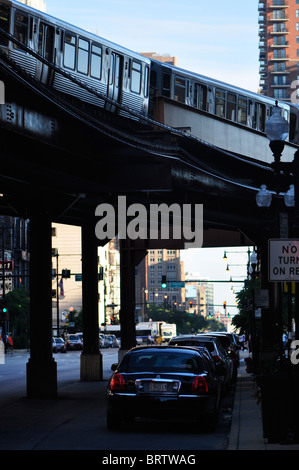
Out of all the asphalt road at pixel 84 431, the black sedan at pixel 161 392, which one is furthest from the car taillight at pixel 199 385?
the asphalt road at pixel 84 431

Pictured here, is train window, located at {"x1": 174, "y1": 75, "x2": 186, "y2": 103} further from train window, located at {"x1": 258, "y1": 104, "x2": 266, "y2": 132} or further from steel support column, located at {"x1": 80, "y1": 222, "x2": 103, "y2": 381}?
train window, located at {"x1": 258, "y1": 104, "x2": 266, "y2": 132}

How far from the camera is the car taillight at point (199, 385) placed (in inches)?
650

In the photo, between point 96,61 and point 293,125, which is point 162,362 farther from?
point 293,125

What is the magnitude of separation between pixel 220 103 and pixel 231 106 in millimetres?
811

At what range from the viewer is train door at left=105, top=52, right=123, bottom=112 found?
97.5 ft

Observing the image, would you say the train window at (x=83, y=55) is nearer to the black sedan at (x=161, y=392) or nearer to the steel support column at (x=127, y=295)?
the black sedan at (x=161, y=392)

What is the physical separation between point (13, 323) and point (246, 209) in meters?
63.3

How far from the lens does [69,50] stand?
27.0 metres

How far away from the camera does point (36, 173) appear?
22906mm

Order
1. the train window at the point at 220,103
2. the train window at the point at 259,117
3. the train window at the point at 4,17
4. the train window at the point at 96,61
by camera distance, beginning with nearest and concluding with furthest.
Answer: the train window at the point at 4,17, the train window at the point at 96,61, the train window at the point at 220,103, the train window at the point at 259,117

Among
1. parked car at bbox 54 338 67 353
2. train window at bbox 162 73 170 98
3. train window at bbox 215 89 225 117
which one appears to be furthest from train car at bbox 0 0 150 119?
parked car at bbox 54 338 67 353

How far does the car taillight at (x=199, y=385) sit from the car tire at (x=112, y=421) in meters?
1.44

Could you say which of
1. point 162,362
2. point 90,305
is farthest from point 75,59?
point 162,362

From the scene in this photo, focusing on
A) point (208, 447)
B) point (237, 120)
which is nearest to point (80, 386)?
point (237, 120)
